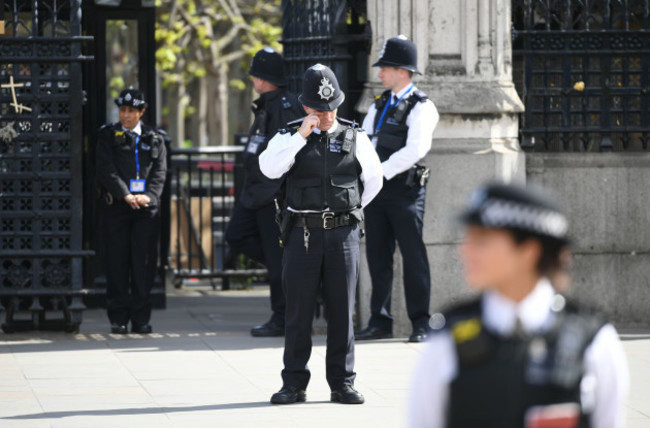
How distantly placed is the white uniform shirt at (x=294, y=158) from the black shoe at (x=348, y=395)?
1.11 m

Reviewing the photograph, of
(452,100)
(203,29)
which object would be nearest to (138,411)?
(452,100)

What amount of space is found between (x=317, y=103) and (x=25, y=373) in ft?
9.29

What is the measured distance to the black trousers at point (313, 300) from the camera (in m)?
7.36

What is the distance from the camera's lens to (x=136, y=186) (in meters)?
10.2

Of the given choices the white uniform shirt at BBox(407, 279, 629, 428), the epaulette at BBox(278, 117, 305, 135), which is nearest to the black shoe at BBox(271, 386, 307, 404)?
the epaulette at BBox(278, 117, 305, 135)

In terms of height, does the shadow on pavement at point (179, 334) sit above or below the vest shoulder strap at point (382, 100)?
below

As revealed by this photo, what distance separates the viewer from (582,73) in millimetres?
10523

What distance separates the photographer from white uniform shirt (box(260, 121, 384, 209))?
7250 millimetres

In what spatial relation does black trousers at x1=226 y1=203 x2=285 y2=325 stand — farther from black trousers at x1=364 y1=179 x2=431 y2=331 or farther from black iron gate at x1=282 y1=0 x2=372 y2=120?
black iron gate at x1=282 y1=0 x2=372 y2=120

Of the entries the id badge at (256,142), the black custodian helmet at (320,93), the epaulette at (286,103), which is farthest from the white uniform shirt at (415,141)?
the black custodian helmet at (320,93)

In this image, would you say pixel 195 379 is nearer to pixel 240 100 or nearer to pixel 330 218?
pixel 330 218

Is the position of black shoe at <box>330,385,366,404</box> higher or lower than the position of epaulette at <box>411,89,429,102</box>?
lower

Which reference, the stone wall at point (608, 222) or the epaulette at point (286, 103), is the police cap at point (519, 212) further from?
the stone wall at point (608, 222)

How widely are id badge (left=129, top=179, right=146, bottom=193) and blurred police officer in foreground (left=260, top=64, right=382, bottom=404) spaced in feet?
10.1
